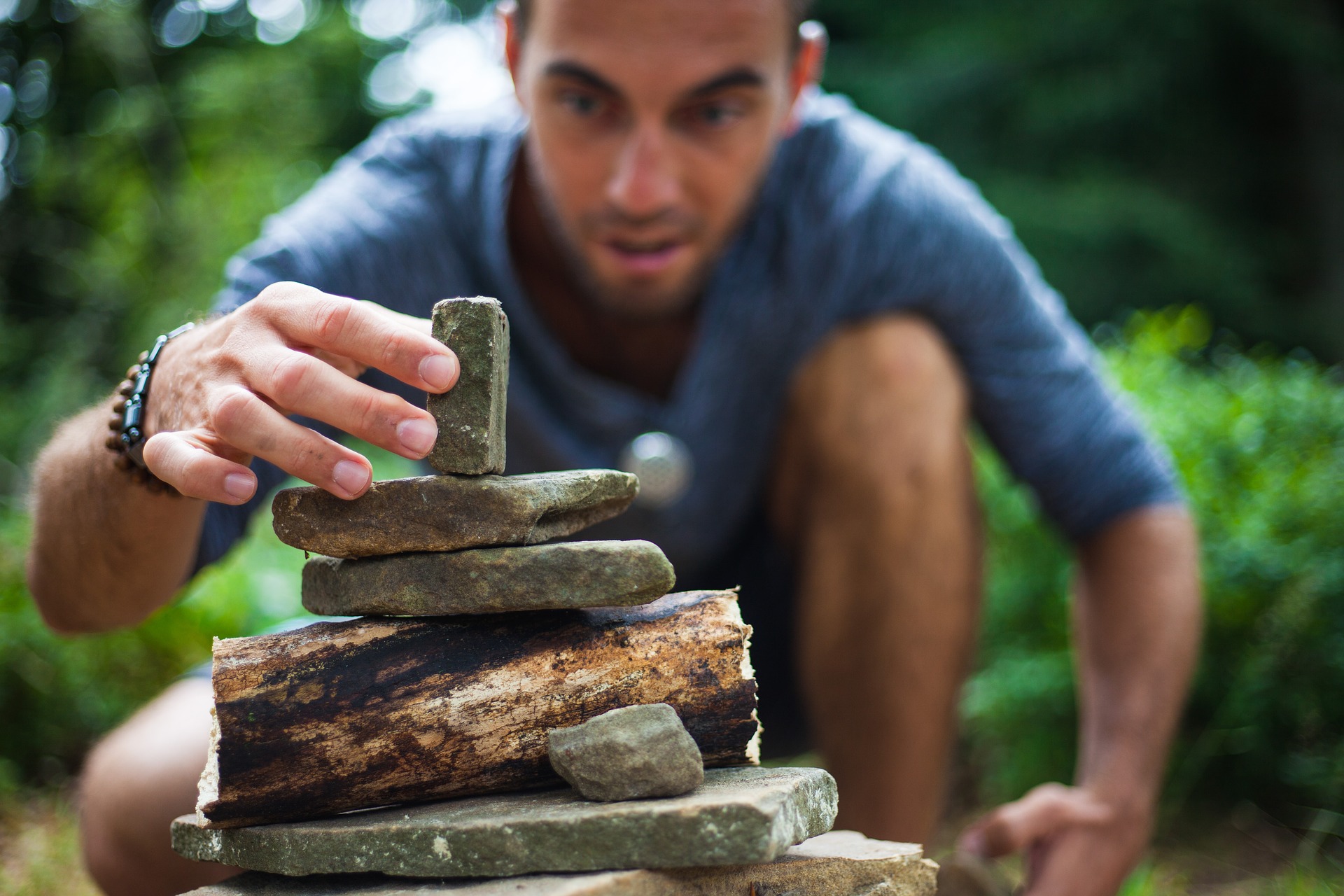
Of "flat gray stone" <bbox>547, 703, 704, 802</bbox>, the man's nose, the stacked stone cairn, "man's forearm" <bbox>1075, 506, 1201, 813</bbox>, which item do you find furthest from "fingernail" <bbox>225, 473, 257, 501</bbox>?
"man's forearm" <bbox>1075, 506, 1201, 813</bbox>

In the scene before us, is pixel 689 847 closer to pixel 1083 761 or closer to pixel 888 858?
pixel 888 858

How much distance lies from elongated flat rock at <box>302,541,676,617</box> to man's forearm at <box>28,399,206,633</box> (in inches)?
27.1

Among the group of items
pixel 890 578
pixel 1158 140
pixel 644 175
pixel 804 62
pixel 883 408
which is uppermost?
pixel 1158 140

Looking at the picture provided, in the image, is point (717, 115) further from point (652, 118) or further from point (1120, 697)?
point (1120, 697)

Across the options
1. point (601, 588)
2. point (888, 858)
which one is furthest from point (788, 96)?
point (888, 858)

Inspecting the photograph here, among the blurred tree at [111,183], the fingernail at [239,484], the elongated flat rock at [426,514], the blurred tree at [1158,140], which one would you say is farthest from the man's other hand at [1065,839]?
the blurred tree at [1158,140]

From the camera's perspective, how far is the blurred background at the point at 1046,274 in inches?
162

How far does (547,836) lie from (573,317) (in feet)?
8.36

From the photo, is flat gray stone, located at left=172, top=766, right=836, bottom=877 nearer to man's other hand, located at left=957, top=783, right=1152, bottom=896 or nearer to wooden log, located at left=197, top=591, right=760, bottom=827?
wooden log, located at left=197, top=591, right=760, bottom=827

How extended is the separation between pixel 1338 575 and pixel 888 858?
281 centimetres

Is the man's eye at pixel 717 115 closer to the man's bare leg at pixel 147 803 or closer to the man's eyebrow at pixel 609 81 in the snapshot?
the man's eyebrow at pixel 609 81

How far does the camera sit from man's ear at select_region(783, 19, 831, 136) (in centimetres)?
362

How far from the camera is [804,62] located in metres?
3.71

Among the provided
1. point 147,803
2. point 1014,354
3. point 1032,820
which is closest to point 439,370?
point 147,803
